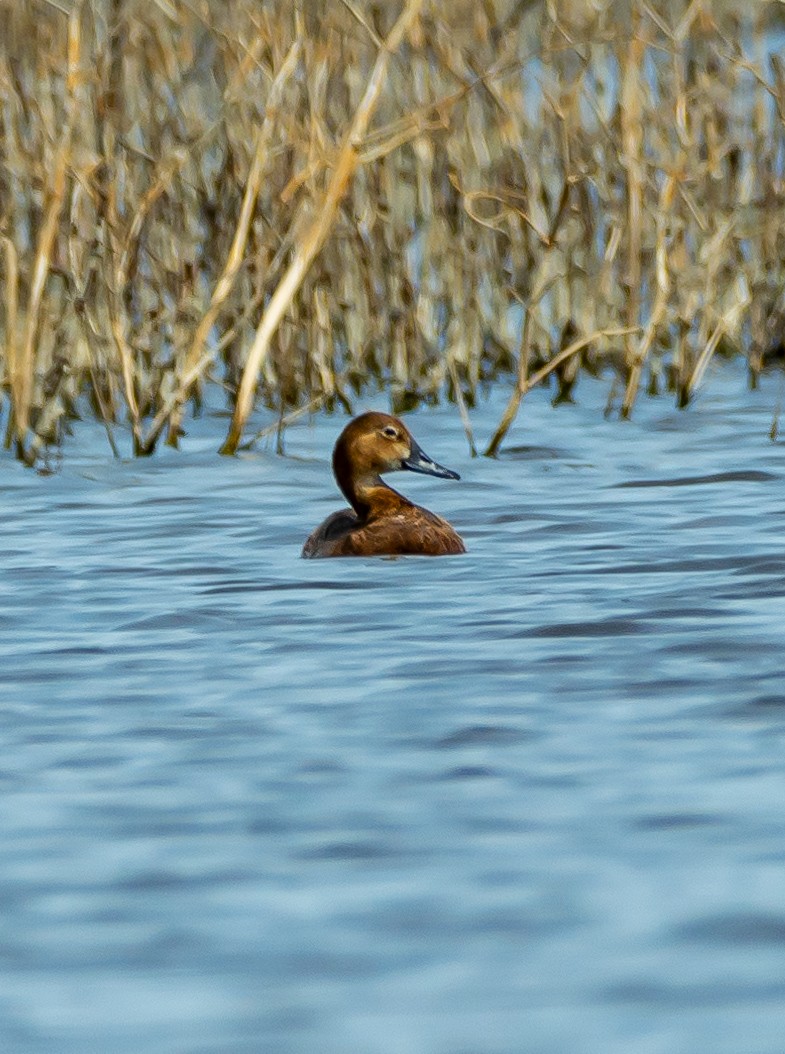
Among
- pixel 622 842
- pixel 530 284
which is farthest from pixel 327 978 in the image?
pixel 530 284

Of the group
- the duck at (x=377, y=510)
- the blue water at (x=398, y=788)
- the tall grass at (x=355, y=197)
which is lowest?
the blue water at (x=398, y=788)

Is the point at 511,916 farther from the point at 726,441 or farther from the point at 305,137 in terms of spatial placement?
the point at 726,441

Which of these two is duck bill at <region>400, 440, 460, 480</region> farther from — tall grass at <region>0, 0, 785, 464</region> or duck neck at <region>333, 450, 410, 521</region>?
tall grass at <region>0, 0, 785, 464</region>

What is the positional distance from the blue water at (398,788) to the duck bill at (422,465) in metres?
0.21

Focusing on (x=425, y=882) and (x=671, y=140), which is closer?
(x=425, y=882)

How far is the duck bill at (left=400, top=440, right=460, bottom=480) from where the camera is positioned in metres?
9.19

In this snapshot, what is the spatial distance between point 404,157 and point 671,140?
49.2 inches

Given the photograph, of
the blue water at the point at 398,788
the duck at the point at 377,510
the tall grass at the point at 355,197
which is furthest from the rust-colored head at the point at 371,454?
the tall grass at the point at 355,197

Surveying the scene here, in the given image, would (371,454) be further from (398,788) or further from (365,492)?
(398,788)

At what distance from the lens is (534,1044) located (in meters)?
3.69

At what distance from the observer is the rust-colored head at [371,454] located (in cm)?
889

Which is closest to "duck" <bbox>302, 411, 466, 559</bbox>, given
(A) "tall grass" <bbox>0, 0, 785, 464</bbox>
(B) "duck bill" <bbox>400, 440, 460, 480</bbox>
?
(B) "duck bill" <bbox>400, 440, 460, 480</bbox>

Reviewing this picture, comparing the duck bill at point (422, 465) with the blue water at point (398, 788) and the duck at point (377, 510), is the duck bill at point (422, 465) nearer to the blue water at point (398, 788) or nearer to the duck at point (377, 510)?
the duck at point (377, 510)

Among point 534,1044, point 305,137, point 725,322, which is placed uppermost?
point 305,137
